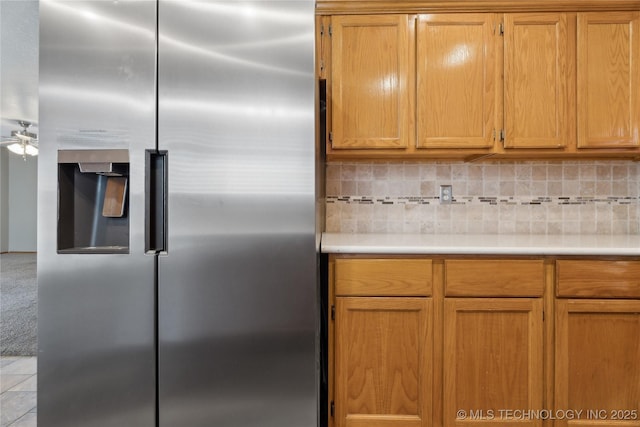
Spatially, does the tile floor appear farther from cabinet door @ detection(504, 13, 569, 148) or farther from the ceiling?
cabinet door @ detection(504, 13, 569, 148)

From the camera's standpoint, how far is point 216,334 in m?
1.39

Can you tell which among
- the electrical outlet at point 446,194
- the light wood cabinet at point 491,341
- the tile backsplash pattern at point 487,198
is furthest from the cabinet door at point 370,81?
the light wood cabinet at point 491,341

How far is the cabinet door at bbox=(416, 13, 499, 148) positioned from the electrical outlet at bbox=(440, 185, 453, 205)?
39 cm

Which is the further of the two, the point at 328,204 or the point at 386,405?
the point at 328,204

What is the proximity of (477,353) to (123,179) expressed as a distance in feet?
5.41

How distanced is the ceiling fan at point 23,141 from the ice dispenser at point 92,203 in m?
3.32

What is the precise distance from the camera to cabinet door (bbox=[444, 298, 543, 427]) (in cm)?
157

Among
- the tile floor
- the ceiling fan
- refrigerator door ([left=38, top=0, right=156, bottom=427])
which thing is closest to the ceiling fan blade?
the ceiling fan

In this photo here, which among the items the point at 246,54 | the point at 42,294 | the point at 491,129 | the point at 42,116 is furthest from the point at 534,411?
the point at 42,116

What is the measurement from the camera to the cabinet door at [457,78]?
1873 millimetres

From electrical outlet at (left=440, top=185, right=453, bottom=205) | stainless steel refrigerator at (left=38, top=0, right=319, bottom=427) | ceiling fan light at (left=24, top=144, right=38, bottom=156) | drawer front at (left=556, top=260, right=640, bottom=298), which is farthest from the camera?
ceiling fan light at (left=24, top=144, right=38, bottom=156)

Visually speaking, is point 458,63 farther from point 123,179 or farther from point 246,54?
point 123,179

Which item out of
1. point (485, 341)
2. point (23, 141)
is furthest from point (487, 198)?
point (23, 141)

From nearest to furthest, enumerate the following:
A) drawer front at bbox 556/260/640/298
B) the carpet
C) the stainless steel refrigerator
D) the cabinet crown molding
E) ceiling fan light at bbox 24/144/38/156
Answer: the stainless steel refrigerator < drawer front at bbox 556/260/640/298 < the cabinet crown molding < the carpet < ceiling fan light at bbox 24/144/38/156
